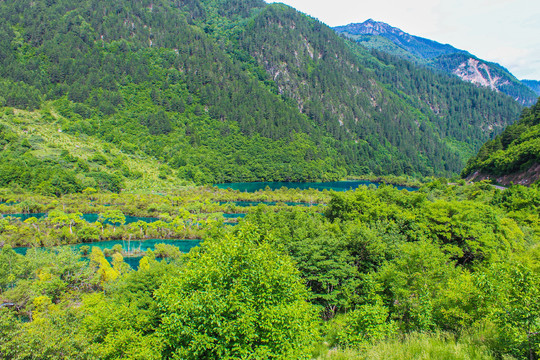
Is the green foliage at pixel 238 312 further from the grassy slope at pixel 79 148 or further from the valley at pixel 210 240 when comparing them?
the grassy slope at pixel 79 148

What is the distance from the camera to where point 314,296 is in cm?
2084

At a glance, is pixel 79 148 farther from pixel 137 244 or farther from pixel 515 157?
pixel 515 157

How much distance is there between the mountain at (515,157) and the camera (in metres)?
55.1

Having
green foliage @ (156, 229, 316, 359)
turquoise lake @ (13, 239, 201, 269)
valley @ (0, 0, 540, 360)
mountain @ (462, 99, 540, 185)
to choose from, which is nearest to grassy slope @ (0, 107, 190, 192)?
valley @ (0, 0, 540, 360)

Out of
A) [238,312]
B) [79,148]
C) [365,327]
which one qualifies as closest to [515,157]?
[365,327]

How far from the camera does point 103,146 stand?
13800 centimetres

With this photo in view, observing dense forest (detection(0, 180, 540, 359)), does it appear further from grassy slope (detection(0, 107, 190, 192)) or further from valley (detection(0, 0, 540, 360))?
grassy slope (detection(0, 107, 190, 192))

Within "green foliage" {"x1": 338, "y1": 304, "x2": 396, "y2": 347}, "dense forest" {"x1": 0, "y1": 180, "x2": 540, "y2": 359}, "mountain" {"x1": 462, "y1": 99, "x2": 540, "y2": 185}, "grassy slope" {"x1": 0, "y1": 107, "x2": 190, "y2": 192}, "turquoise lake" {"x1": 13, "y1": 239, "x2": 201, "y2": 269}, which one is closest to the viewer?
"dense forest" {"x1": 0, "y1": 180, "x2": 540, "y2": 359}

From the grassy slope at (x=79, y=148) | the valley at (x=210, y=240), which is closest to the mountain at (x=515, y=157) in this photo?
the valley at (x=210, y=240)

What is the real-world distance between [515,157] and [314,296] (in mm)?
58958

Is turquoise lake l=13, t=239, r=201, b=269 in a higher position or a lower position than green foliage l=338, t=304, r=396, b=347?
lower

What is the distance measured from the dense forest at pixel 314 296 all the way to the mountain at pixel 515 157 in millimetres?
20117

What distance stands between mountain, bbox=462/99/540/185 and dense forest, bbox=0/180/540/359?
2012cm

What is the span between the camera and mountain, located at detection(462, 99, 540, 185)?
55.1 m
